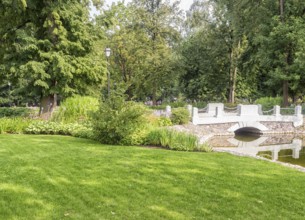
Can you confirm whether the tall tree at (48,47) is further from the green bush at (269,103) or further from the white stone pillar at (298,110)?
the white stone pillar at (298,110)

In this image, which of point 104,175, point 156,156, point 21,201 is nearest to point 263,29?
point 156,156

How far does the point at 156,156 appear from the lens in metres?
8.45

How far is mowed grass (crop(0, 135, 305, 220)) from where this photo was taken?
15.4 ft

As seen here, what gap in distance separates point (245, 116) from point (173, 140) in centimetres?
1408

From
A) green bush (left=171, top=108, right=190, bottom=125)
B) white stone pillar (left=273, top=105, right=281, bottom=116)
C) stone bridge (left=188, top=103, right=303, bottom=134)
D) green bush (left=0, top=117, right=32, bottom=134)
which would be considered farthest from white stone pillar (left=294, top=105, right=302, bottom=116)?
green bush (left=0, top=117, right=32, bottom=134)

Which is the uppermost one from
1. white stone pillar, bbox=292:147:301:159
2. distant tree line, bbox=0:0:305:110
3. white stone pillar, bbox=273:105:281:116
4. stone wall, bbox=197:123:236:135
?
distant tree line, bbox=0:0:305:110

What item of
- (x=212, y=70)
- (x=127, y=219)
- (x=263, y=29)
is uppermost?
(x=263, y=29)

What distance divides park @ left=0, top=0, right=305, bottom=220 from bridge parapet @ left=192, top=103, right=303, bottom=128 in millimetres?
→ 87

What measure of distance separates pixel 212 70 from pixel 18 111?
22466mm

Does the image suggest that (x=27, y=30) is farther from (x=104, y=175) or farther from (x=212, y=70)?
(x=212, y=70)

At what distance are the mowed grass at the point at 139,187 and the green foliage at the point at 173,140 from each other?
70.9 inches

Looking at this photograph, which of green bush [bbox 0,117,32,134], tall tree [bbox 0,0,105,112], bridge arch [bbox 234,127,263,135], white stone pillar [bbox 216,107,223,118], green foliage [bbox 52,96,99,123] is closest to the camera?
green bush [bbox 0,117,32,134]

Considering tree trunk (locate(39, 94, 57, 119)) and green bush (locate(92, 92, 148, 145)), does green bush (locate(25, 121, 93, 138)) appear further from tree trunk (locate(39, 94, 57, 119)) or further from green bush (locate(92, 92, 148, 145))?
Answer: tree trunk (locate(39, 94, 57, 119))

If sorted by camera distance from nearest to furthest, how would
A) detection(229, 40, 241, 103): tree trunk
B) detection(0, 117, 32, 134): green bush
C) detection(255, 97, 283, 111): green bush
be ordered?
detection(0, 117, 32, 134): green bush → detection(255, 97, 283, 111): green bush → detection(229, 40, 241, 103): tree trunk
